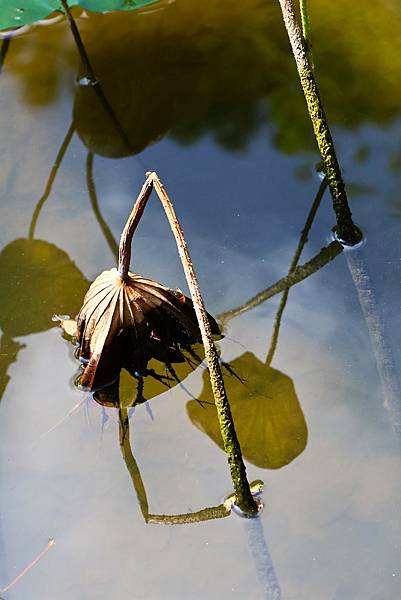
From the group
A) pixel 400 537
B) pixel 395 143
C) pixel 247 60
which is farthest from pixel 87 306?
pixel 247 60

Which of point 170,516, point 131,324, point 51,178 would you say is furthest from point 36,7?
point 170,516

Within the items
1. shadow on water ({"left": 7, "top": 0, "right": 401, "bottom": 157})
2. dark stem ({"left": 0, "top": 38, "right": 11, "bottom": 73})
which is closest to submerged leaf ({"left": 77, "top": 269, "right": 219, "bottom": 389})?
shadow on water ({"left": 7, "top": 0, "right": 401, "bottom": 157})

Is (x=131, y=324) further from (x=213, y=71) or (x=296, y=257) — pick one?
(x=213, y=71)

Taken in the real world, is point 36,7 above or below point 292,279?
above

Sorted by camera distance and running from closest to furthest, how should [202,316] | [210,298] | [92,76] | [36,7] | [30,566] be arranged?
[202,316] → [30,566] → [210,298] → [36,7] → [92,76]

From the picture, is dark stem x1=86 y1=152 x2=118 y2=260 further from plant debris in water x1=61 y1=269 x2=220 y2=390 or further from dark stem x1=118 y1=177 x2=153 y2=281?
dark stem x1=118 y1=177 x2=153 y2=281

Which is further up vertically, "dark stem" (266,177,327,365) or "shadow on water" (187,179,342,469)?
Result: "dark stem" (266,177,327,365)
